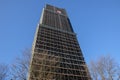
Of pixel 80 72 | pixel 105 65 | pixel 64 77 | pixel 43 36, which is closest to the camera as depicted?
pixel 105 65

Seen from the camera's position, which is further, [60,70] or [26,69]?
[60,70]

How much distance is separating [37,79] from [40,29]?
54390mm

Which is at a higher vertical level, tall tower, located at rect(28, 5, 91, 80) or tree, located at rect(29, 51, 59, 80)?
tall tower, located at rect(28, 5, 91, 80)

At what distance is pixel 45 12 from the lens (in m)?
86.2

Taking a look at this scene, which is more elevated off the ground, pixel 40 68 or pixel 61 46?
pixel 61 46

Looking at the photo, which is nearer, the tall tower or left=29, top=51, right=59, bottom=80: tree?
left=29, top=51, right=59, bottom=80: tree

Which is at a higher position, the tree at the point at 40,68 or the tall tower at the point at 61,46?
the tall tower at the point at 61,46

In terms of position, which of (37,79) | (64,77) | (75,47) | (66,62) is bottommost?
(37,79)

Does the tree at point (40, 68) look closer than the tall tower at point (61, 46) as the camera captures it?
Yes

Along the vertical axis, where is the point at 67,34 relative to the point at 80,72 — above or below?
above

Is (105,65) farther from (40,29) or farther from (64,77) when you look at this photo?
(40,29)

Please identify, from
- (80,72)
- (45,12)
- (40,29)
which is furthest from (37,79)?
(45,12)

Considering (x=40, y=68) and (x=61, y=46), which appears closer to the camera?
(x=40, y=68)

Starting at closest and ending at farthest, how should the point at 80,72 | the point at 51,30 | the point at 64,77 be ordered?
the point at 64,77 < the point at 80,72 < the point at 51,30
